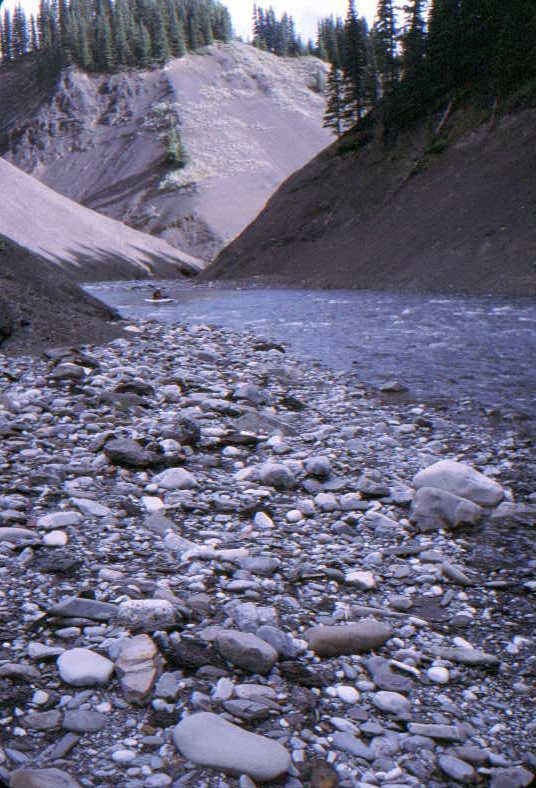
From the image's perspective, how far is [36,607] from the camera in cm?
322

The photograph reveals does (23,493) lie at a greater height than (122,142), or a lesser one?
lesser

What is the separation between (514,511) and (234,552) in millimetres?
2290

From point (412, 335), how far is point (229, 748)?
45.1 ft

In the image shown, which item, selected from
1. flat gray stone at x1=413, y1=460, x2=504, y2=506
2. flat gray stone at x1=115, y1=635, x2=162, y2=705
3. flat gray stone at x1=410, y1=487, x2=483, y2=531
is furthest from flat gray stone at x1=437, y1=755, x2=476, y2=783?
flat gray stone at x1=413, y1=460, x2=504, y2=506

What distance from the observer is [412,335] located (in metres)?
15.3

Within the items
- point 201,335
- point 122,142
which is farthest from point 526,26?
point 122,142

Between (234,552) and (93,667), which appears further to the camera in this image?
(234,552)

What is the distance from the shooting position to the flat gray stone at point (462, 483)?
4.98m

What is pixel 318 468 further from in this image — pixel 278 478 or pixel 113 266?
pixel 113 266

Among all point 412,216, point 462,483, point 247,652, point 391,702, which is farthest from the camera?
point 412,216

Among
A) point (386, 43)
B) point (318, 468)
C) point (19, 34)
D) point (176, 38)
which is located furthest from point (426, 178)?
point (19, 34)

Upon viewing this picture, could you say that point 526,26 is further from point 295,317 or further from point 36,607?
point 36,607

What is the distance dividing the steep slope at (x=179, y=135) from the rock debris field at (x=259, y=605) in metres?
69.1

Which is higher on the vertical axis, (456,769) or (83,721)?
(83,721)
